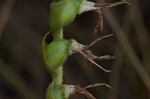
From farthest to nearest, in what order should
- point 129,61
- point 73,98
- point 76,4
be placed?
1. point 73,98
2. point 129,61
3. point 76,4

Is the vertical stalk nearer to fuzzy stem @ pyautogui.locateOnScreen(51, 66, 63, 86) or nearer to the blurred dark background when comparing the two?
fuzzy stem @ pyautogui.locateOnScreen(51, 66, 63, 86)

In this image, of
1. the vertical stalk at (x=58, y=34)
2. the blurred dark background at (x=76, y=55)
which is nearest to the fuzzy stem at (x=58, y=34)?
the vertical stalk at (x=58, y=34)

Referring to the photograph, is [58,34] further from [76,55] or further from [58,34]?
[76,55]

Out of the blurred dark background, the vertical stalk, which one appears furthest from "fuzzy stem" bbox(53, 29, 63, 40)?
the blurred dark background

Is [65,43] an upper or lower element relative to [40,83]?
upper

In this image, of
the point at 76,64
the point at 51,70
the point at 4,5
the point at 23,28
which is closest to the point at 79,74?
the point at 76,64

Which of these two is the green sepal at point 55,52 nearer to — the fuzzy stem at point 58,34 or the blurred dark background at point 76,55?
the fuzzy stem at point 58,34

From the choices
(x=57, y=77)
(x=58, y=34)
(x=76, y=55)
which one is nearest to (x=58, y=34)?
(x=58, y=34)

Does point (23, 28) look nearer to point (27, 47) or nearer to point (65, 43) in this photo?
point (27, 47)
